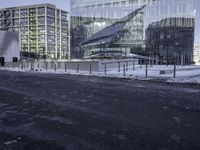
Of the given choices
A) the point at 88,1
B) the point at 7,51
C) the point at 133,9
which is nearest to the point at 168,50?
the point at 133,9

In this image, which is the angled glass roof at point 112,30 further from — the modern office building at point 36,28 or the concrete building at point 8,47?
the modern office building at point 36,28

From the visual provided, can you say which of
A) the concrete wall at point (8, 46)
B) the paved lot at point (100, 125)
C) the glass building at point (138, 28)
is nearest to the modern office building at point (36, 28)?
the glass building at point (138, 28)

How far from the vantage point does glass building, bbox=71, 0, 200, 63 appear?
57688mm

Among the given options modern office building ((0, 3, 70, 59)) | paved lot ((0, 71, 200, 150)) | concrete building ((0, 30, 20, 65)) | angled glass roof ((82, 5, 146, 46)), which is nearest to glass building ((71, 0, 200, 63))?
angled glass roof ((82, 5, 146, 46))

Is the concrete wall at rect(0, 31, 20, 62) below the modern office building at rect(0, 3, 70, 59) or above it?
below

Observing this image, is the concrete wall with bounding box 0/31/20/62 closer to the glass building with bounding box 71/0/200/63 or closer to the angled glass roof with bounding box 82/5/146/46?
the glass building with bounding box 71/0/200/63

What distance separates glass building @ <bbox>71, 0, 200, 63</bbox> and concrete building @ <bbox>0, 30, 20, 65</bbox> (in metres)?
16.3

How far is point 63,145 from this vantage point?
15.0 feet

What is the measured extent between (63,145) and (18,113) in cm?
306

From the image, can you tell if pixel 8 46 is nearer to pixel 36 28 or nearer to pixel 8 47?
pixel 8 47

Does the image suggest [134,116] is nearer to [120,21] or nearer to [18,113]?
[18,113]

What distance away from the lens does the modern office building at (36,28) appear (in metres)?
134

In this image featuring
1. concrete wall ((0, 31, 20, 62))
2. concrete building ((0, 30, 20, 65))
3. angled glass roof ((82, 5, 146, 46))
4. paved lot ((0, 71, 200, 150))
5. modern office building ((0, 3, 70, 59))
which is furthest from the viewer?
modern office building ((0, 3, 70, 59))

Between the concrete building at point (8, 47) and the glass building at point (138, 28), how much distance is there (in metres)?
16.3
